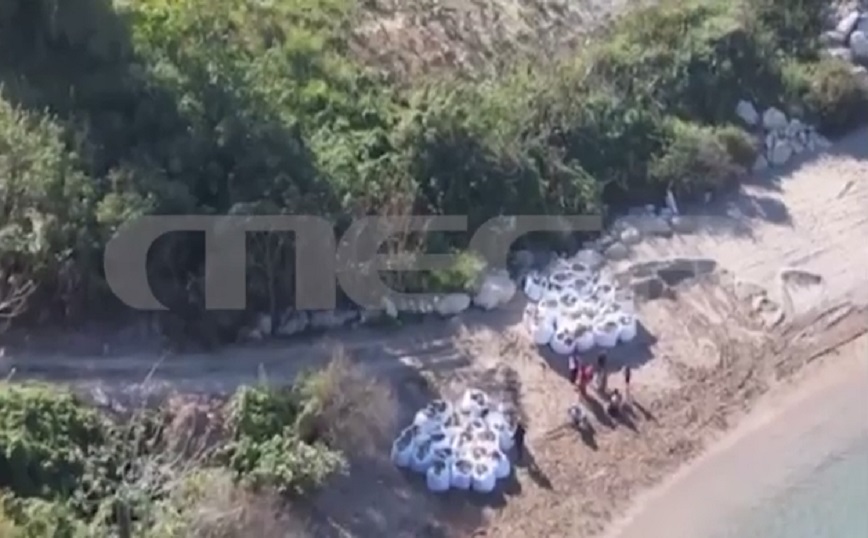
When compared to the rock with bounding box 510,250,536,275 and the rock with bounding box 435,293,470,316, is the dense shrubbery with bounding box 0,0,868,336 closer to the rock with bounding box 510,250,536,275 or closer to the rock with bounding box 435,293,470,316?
the rock with bounding box 435,293,470,316

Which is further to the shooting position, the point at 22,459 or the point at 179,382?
the point at 179,382

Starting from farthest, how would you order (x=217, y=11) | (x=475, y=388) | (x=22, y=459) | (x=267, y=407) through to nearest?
(x=217, y=11), (x=475, y=388), (x=267, y=407), (x=22, y=459)

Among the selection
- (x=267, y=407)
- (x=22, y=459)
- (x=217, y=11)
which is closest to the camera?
(x=22, y=459)

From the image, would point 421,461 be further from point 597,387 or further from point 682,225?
point 682,225

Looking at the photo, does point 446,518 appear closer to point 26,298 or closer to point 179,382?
point 179,382

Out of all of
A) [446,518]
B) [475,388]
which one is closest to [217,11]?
[475,388]
